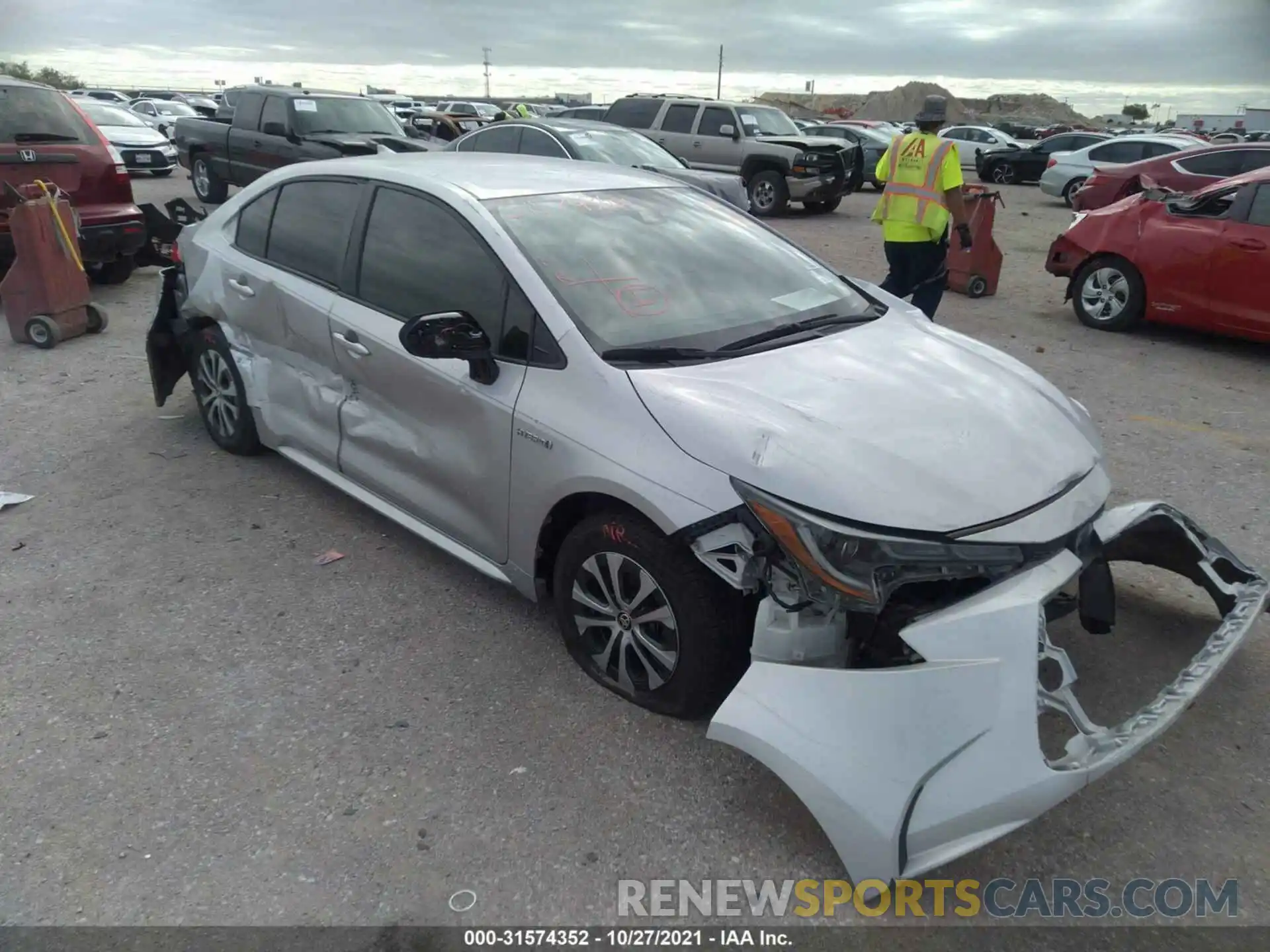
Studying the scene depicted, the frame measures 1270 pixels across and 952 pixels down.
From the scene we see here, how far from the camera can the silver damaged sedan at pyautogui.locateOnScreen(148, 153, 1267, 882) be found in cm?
226

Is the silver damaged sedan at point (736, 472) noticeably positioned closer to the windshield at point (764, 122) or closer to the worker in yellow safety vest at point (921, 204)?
the worker in yellow safety vest at point (921, 204)

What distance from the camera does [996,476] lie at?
2604mm

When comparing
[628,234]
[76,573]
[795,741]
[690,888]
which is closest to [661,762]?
[690,888]

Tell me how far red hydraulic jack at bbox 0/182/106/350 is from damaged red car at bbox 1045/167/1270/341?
8.62 m

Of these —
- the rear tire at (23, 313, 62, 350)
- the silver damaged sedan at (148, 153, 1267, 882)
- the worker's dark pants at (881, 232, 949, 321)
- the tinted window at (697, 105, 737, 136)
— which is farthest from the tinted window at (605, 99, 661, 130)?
the silver damaged sedan at (148, 153, 1267, 882)

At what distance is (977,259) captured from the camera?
9906 millimetres

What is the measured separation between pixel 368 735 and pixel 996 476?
210 cm

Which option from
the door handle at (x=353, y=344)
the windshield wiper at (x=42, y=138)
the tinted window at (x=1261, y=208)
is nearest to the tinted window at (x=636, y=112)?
the windshield wiper at (x=42, y=138)

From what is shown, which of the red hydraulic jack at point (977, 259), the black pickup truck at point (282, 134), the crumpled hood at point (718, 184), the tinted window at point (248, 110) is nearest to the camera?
the red hydraulic jack at point (977, 259)

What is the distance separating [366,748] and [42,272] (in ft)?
19.8

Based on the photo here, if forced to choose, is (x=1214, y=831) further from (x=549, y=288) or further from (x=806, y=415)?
(x=549, y=288)

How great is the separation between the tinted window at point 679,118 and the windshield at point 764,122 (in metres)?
0.85

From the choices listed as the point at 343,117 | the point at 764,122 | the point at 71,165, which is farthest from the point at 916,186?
the point at 764,122

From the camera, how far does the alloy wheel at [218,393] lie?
481 cm
